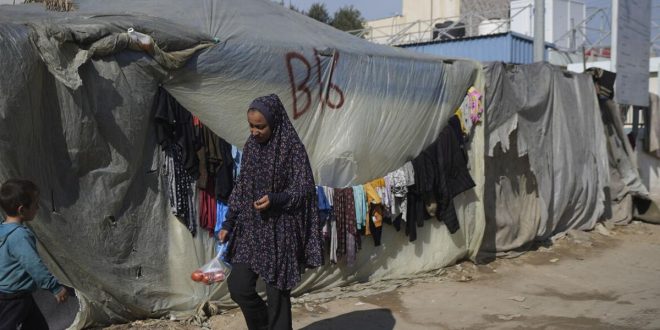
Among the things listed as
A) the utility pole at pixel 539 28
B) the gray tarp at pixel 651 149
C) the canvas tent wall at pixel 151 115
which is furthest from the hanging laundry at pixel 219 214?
the gray tarp at pixel 651 149

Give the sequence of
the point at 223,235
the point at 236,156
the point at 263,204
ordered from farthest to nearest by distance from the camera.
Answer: the point at 236,156 → the point at 223,235 → the point at 263,204

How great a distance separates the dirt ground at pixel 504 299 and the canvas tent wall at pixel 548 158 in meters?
0.49

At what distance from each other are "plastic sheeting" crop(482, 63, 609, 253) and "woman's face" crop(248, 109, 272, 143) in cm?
413

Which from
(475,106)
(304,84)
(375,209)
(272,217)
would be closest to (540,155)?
(475,106)

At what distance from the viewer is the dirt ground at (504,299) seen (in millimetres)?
5238

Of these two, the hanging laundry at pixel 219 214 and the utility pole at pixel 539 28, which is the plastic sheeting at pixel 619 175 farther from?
the hanging laundry at pixel 219 214

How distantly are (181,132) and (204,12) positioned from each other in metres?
1.16

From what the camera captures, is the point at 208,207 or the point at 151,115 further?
the point at 208,207

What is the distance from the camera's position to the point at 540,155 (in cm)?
810

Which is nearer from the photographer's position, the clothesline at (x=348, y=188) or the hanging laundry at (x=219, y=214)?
the clothesline at (x=348, y=188)

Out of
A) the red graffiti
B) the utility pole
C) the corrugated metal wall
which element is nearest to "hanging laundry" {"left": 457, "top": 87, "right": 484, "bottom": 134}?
the red graffiti

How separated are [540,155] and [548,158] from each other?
0.72ft

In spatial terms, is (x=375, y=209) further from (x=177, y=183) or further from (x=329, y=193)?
(x=177, y=183)

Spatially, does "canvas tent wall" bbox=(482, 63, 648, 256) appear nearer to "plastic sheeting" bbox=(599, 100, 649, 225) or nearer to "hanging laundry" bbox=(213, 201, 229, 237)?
"plastic sheeting" bbox=(599, 100, 649, 225)
